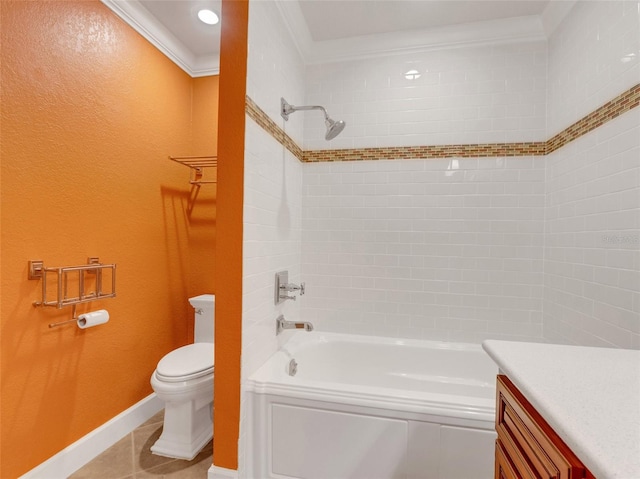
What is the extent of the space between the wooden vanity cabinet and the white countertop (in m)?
0.05

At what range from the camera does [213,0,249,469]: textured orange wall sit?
144 cm

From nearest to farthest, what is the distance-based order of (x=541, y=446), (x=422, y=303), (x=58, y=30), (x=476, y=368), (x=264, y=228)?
(x=541, y=446), (x=58, y=30), (x=264, y=228), (x=476, y=368), (x=422, y=303)

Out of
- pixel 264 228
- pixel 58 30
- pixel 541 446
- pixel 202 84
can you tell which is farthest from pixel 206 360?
pixel 202 84

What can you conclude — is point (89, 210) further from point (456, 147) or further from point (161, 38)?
point (456, 147)

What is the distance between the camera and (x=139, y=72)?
210cm

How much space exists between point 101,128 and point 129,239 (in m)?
0.68

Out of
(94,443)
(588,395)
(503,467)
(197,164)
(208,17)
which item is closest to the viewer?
(588,395)

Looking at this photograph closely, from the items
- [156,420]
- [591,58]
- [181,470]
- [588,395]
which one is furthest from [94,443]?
[591,58]

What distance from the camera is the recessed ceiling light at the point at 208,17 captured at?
2.07 meters

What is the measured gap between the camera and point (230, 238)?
1.44 m

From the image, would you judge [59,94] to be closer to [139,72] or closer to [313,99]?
[139,72]

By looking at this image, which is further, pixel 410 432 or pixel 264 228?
pixel 264 228

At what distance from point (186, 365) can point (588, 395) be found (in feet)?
5.92

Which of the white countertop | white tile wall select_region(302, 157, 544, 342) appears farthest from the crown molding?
the white countertop
